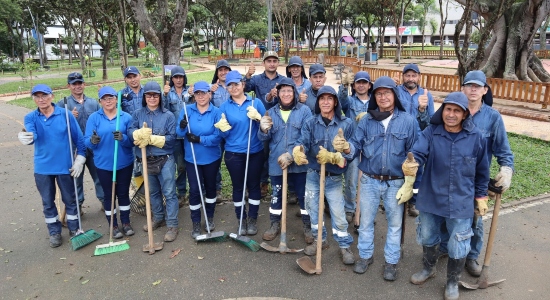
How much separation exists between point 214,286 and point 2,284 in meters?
2.31

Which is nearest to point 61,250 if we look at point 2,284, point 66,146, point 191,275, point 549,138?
point 2,284

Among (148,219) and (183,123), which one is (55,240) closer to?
(148,219)

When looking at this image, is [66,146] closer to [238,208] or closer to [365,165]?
[238,208]

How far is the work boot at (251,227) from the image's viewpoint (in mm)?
5262

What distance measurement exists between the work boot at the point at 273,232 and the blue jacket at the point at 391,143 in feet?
5.51

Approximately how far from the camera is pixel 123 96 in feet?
18.7

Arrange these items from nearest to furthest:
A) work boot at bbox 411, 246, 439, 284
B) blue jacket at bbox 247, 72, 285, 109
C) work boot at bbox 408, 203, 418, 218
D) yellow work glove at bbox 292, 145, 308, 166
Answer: work boot at bbox 411, 246, 439, 284 < yellow work glove at bbox 292, 145, 308, 166 < work boot at bbox 408, 203, 418, 218 < blue jacket at bbox 247, 72, 285, 109

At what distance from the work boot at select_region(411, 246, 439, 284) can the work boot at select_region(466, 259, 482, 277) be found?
17.2 inches

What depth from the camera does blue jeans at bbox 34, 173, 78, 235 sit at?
4.93m

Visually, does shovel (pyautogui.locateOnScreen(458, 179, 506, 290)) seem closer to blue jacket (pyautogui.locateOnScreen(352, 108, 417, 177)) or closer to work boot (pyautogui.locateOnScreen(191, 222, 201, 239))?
blue jacket (pyautogui.locateOnScreen(352, 108, 417, 177))

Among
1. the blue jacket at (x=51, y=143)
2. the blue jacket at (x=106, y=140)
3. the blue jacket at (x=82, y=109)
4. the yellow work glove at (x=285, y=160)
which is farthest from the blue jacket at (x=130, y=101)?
the yellow work glove at (x=285, y=160)

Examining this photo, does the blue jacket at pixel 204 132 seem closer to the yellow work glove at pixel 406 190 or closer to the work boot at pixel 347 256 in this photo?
the work boot at pixel 347 256

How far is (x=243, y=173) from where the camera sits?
512cm

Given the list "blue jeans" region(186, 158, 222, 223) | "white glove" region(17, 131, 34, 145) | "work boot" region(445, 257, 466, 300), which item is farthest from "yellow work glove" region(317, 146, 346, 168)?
"white glove" region(17, 131, 34, 145)
